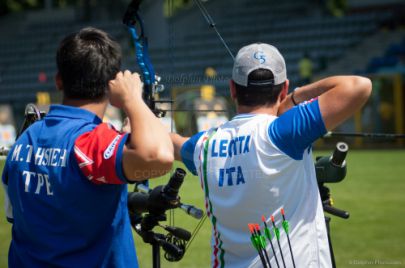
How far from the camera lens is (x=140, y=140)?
2.24m

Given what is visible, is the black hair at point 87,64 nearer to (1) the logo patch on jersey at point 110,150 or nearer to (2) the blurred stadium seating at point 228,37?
(1) the logo patch on jersey at point 110,150

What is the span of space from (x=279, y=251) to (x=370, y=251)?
4071mm

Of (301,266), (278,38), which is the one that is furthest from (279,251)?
(278,38)

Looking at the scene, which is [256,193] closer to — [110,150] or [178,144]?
[178,144]

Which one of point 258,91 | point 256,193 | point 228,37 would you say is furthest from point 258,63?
point 228,37

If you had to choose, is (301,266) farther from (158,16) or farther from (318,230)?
(158,16)

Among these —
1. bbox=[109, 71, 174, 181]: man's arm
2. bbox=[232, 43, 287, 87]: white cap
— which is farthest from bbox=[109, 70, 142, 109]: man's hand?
bbox=[232, 43, 287, 87]: white cap

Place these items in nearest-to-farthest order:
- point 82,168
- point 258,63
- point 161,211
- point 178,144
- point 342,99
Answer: point 82,168 → point 342,99 → point 258,63 → point 178,144 → point 161,211

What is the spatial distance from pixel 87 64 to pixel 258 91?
26.8 inches

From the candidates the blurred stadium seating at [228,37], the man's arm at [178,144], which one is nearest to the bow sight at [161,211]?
the man's arm at [178,144]

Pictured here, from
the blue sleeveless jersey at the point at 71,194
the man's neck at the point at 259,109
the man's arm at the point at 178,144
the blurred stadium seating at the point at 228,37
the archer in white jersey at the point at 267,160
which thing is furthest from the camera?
the blurred stadium seating at the point at 228,37

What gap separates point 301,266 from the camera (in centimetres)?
263

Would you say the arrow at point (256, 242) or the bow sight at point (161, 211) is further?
the bow sight at point (161, 211)

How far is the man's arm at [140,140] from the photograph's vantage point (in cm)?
223
